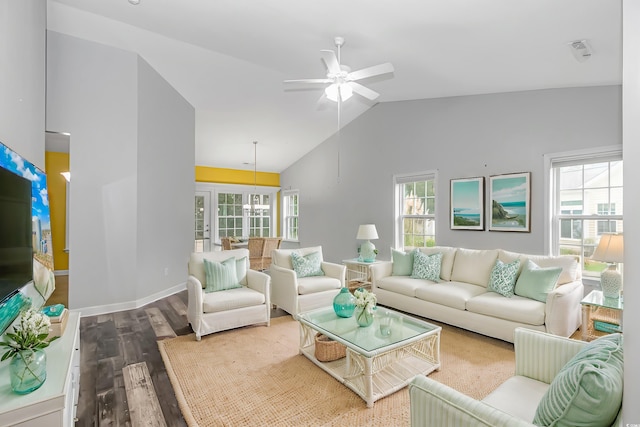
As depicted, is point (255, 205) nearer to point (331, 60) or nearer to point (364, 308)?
point (331, 60)

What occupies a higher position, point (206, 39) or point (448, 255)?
point (206, 39)

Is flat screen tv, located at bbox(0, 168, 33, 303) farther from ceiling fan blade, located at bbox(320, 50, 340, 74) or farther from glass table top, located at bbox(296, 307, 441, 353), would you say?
ceiling fan blade, located at bbox(320, 50, 340, 74)

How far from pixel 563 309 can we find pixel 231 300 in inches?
127

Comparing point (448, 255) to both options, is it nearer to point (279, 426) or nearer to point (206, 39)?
point (279, 426)

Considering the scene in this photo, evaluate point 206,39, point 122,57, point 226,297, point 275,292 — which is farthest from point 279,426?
point 122,57

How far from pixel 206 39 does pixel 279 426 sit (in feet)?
12.8

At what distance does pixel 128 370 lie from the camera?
2.59 meters

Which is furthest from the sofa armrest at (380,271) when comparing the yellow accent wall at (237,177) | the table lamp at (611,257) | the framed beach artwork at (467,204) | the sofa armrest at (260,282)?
the yellow accent wall at (237,177)

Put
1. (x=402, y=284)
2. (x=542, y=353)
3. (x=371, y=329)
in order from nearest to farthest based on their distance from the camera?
(x=542, y=353) → (x=371, y=329) → (x=402, y=284)

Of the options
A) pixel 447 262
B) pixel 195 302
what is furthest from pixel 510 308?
pixel 195 302

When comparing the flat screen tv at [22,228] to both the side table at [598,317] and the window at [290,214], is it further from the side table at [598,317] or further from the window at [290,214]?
the window at [290,214]

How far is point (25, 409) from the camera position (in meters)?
1.30

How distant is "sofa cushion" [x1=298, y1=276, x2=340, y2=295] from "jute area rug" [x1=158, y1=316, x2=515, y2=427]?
1.90 ft

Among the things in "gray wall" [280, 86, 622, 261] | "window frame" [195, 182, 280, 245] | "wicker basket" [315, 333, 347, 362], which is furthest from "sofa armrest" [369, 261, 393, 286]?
"window frame" [195, 182, 280, 245]
